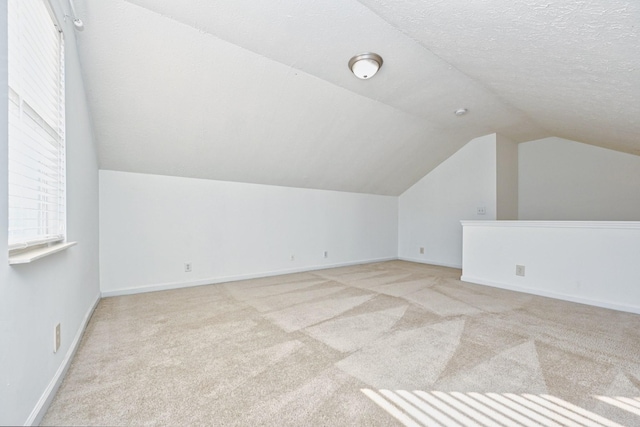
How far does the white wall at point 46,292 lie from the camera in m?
0.97

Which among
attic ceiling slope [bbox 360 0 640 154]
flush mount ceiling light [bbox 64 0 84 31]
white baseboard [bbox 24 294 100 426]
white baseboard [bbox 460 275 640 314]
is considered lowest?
white baseboard [bbox 460 275 640 314]

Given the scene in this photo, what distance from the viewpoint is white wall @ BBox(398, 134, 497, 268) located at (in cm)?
470

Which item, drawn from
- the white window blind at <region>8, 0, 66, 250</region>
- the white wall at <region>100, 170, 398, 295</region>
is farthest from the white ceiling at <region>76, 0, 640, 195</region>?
the white window blind at <region>8, 0, 66, 250</region>

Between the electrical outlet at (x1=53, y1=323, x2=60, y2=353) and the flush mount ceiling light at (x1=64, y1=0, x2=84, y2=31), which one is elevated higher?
the flush mount ceiling light at (x1=64, y1=0, x2=84, y2=31)

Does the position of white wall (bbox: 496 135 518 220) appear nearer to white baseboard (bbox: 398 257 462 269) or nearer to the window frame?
white baseboard (bbox: 398 257 462 269)

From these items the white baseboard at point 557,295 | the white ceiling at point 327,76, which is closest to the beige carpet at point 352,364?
the white baseboard at point 557,295

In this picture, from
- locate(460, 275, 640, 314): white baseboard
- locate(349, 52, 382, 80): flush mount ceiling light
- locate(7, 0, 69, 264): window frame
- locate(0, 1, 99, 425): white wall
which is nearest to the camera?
locate(0, 1, 99, 425): white wall

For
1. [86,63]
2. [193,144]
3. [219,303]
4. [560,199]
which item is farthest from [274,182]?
[560,199]

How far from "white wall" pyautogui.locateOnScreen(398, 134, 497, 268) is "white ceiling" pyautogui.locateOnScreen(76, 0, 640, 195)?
81 centimetres

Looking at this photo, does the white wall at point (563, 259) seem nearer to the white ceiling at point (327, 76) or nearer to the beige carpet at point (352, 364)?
the beige carpet at point (352, 364)

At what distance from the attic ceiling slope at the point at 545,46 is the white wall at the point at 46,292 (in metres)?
2.12

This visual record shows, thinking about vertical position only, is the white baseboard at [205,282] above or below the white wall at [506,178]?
below

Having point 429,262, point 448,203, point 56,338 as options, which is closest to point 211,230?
point 56,338

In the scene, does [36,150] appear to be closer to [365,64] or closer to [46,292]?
[46,292]
